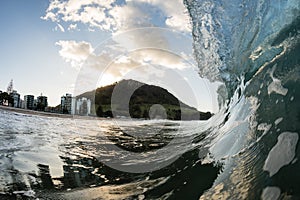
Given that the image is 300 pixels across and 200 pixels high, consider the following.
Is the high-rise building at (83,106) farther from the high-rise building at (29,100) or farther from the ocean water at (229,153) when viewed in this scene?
the high-rise building at (29,100)

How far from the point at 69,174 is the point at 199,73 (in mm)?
4764

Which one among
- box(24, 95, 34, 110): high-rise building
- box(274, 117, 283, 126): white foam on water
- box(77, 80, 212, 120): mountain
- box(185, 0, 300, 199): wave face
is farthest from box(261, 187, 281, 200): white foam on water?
box(24, 95, 34, 110): high-rise building

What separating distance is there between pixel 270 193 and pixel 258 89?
5.94 feet

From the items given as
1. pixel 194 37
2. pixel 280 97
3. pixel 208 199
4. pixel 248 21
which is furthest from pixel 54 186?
pixel 194 37

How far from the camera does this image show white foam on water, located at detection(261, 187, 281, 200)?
6.36 feet

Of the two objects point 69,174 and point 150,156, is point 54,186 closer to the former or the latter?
point 69,174

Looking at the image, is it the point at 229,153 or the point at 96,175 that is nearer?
the point at 229,153

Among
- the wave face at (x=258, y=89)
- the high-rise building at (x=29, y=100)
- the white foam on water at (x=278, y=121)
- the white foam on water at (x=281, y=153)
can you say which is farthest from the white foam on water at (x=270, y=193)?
the high-rise building at (x=29, y=100)

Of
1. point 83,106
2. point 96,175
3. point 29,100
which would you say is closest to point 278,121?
point 96,175

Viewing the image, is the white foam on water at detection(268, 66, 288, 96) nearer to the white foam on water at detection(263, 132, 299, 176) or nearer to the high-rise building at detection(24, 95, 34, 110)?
the white foam on water at detection(263, 132, 299, 176)

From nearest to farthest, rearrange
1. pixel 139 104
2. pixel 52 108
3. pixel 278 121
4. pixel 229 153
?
pixel 278 121, pixel 229 153, pixel 139 104, pixel 52 108

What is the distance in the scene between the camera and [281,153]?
2.29 m

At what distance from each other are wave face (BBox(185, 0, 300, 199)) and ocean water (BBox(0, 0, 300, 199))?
11 mm

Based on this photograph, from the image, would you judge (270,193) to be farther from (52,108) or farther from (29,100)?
(29,100)
